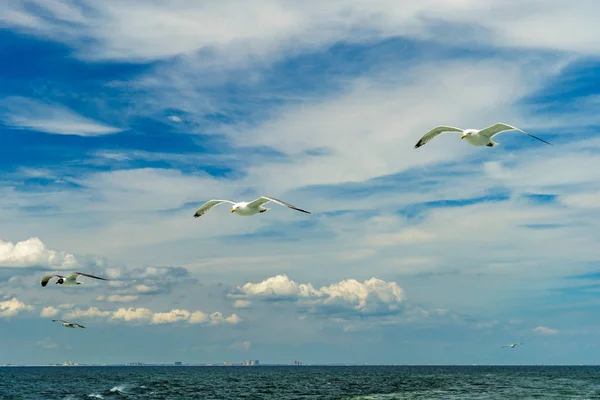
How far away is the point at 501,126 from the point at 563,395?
193 feet

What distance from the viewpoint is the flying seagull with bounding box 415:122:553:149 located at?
1182 inches

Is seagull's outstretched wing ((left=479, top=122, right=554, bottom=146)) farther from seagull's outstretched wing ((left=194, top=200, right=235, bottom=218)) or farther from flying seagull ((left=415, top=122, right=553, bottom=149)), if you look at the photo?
seagull's outstretched wing ((left=194, top=200, right=235, bottom=218))

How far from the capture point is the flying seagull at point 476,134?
3002cm

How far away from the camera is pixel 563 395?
76.6m

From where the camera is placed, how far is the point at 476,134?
1218 inches

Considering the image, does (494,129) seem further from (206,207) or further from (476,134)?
(206,207)

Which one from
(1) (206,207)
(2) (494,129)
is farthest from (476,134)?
(1) (206,207)

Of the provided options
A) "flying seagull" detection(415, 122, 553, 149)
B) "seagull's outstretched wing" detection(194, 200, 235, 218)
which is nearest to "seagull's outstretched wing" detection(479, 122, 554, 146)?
"flying seagull" detection(415, 122, 553, 149)

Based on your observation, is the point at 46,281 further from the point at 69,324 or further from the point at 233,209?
the point at 233,209

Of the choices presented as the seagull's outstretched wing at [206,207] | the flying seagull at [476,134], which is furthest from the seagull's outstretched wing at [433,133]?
the seagull's outstretched wing at [206,207]

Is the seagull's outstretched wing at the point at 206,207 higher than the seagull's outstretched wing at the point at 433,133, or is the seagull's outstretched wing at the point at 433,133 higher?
the seagull's outstretched wing at the point at 433,133

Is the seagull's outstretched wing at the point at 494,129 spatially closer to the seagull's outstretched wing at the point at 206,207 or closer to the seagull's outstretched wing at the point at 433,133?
the seagull's outstretched wing at the point at 433,133

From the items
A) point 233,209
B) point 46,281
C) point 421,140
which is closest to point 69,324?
point 46,281

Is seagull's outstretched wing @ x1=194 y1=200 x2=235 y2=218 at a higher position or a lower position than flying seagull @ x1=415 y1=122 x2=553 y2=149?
lower
